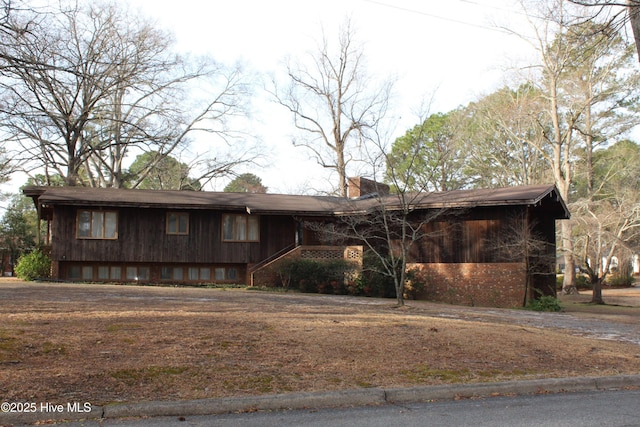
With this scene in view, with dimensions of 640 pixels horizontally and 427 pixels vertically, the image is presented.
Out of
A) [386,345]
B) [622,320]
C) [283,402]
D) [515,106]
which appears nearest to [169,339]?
[283,402]

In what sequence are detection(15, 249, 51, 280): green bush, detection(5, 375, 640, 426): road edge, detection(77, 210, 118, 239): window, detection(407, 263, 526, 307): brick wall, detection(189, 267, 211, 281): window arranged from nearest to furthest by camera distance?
detection(5, 375, 640, 426): road edge, detection(407, 263, 526, 307): brick wall, detection(15, 249, 51, 280): green bush, detection(77, 210, 118, 239): window, detection(189, 267, 211, 281): window

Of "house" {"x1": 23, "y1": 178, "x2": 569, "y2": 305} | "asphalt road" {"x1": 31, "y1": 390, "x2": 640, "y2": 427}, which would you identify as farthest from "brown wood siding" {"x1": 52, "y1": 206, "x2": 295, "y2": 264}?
"asphalt road" {"x1": 31, "y1": 390, "x2": 640, "y2": 427}

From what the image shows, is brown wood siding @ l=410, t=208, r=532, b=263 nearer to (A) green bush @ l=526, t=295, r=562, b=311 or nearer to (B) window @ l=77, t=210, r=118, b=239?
(A) green bush @ l=526, t=295, r=562, b=311

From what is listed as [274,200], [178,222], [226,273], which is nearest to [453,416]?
[178,222]

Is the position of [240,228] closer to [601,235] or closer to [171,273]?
[171,273]

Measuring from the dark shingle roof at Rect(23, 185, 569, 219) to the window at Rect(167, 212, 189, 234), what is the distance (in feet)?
2.54

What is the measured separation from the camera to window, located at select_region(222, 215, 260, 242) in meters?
28.8

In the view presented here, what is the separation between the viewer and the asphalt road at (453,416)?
21.2 feet

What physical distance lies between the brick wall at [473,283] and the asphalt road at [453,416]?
16795mm

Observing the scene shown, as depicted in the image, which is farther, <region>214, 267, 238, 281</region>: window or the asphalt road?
<region>214, 267, 238, 281</region>: window

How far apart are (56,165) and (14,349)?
32.5m

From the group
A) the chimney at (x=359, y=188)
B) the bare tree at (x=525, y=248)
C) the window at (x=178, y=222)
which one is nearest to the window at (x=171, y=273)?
the window at (x=178, y=222)

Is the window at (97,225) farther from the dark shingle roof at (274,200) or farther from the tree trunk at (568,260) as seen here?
the tree trunk at (568,260)

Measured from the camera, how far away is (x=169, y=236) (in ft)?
92.1
